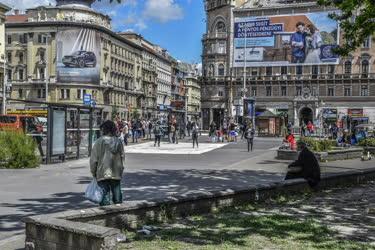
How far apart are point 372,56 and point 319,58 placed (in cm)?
1477

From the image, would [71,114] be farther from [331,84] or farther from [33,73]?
[33,73]

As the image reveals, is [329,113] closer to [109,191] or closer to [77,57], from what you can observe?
[77,57]

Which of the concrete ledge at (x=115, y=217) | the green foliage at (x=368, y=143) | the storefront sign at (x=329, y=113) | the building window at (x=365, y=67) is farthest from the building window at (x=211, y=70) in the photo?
the concrete ledge at (x=115, y=217)

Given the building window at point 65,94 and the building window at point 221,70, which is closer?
the building window at point 65,94

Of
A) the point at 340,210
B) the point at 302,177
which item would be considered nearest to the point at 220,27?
the point at 302,177

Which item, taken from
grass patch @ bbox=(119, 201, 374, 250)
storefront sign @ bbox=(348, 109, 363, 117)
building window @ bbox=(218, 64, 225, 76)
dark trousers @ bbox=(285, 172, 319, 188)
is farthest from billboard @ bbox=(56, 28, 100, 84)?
grass patch @ bbox=(119, 201, 374, 250)

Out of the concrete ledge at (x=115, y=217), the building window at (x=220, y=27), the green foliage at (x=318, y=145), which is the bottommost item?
the concrete ledge at (x=115, y=217)

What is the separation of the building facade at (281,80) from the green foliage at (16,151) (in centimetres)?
5578

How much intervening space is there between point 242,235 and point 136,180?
798 cm

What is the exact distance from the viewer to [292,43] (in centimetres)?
7312

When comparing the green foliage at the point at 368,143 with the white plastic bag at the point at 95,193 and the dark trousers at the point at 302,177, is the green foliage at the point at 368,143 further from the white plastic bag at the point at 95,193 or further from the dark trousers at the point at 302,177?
the white plastic bag at the point at 95,193

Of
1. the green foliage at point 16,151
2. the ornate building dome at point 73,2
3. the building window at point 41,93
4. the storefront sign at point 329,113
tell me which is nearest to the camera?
the green foliage at point 16,151

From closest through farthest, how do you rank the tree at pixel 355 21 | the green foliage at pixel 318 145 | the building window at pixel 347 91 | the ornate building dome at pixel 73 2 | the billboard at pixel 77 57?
1. the tree at pixel 355 21
2. the green foliage at pixel 318 145
3. the building window at pixel 347 91
4. the billboard at pixel 77 57
5. the ornate building dome at pixel 73 2

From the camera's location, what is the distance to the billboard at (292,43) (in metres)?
68.3
